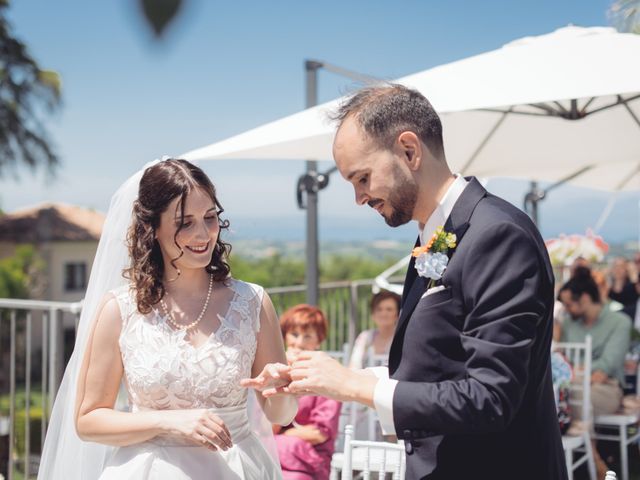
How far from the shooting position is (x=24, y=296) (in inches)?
1421

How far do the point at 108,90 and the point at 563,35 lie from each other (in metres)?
90.7

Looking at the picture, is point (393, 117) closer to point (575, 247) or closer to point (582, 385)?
point (582, 385)

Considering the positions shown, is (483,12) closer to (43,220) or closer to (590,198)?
(43,220)

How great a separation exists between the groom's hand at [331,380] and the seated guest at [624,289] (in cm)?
705

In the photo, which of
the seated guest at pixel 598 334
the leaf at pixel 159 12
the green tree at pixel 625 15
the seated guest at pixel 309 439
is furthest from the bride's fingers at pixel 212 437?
the green tree at pixel 625 15

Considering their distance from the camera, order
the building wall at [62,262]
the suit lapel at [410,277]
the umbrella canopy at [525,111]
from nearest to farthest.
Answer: the suit lapel at [410,277] < the umbrella canopy at [525,111] < the building wall at [62,262]

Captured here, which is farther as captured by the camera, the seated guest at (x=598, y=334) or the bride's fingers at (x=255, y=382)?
the seated guest at (x=598, y=334)

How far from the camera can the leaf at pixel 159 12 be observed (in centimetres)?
480

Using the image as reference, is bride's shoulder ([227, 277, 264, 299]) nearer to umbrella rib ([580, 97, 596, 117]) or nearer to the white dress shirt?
the white dress shirt

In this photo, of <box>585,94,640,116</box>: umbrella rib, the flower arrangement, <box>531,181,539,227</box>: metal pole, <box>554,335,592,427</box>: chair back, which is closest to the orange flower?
<box>585,94,640,116</box>: umbrella rib

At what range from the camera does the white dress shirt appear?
5.52 ft

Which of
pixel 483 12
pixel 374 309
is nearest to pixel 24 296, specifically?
pixel 374 309

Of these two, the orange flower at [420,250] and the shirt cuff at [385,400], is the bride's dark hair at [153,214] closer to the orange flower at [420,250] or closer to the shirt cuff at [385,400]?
the orange flower at [420,250]

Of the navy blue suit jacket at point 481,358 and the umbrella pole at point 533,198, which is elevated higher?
the umbrella pole at point 533,198
